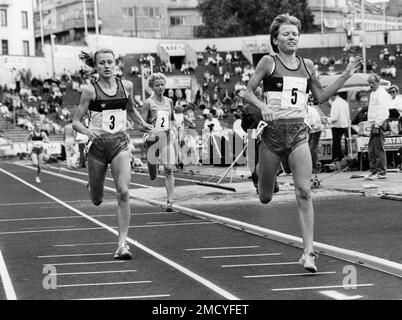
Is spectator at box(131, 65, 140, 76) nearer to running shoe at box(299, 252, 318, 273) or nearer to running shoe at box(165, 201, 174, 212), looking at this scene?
running shoe at box(165, 201, 174, 212)

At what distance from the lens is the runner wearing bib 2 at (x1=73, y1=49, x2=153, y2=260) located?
367 inches

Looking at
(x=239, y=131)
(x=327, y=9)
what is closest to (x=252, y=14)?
(x=327, y=9)

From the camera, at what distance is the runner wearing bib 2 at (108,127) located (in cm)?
933

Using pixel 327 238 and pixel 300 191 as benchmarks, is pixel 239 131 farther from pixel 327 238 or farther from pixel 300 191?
pixel 300 191

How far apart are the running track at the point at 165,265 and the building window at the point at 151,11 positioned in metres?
102

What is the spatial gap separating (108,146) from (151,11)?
106688mm

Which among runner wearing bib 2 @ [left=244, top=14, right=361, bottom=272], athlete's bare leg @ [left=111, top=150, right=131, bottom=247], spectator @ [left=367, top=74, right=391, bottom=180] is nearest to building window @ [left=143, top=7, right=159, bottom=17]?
spectator @ [left=367, top=74, right=391, bottom=180]

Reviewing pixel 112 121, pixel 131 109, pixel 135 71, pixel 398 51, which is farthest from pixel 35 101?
pixel 112 121

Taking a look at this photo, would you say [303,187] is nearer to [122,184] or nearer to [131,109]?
[122,184]

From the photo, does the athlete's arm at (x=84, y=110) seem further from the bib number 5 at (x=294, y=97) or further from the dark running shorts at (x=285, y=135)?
the bib number 5 at (x=294, y=97)

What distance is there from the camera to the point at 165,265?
8.45 m

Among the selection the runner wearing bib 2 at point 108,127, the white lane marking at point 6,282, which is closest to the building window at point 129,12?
the runner wearing bib 2 at point 108,127

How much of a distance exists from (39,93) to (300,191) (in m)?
61.0

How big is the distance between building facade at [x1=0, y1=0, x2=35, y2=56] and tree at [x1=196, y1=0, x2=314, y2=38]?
18627 mm
